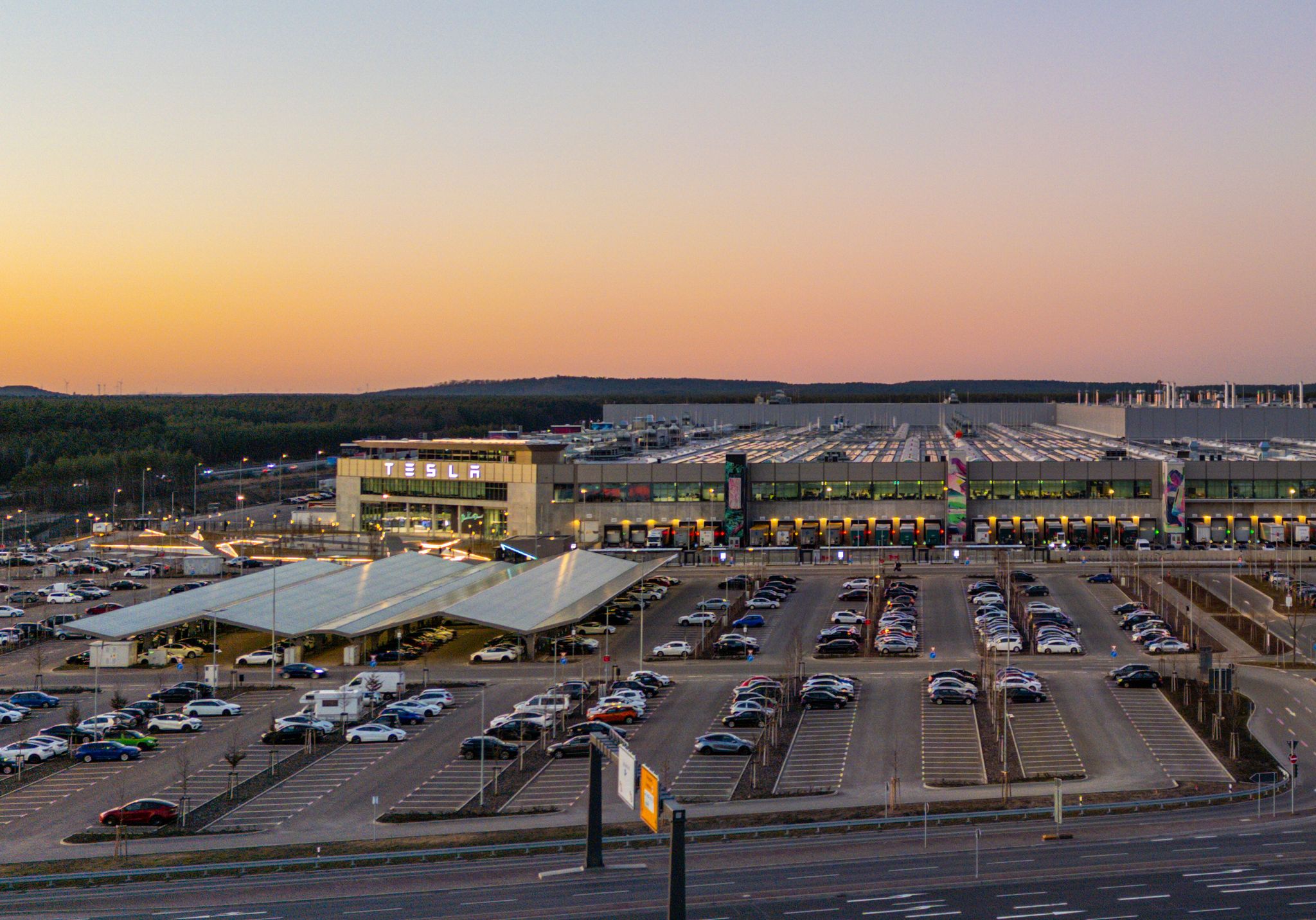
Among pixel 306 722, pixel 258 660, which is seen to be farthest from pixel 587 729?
pixel 258 660

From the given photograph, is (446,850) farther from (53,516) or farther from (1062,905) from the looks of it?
(53,516)

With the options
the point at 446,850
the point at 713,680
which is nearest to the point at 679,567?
the point at 713,680

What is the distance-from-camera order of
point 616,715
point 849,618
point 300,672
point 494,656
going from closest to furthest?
point 616,715 → point 300,672 → point 494,656 → point 849,618

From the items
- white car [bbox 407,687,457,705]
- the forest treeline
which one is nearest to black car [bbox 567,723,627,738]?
white car [bbox 407,687,457,705]

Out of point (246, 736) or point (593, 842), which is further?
point (246, 736)

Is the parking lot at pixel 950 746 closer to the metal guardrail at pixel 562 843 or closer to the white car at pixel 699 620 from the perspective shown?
the metal guardrail at pixel 562 843

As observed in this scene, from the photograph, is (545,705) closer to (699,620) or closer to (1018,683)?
(1018,683)
